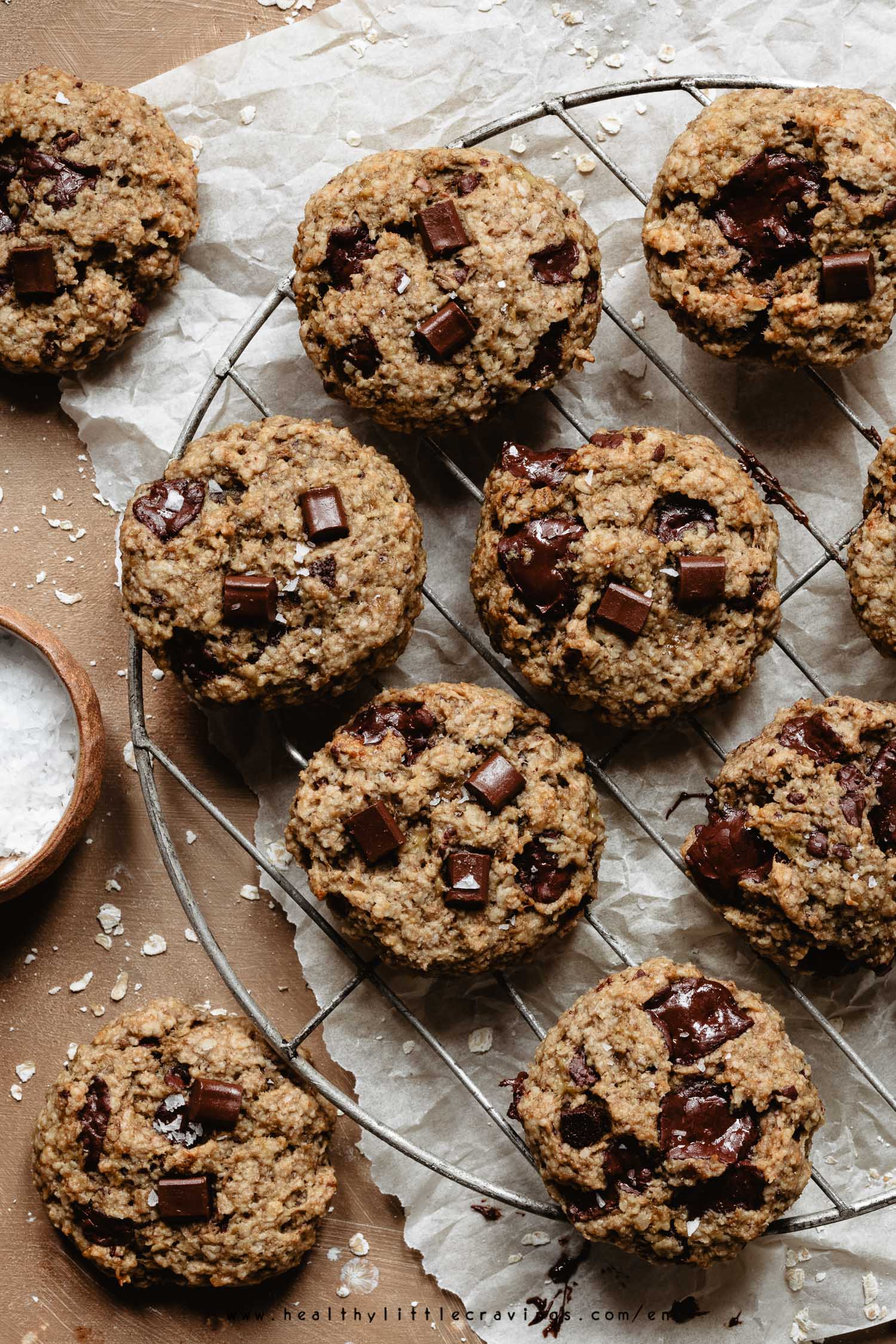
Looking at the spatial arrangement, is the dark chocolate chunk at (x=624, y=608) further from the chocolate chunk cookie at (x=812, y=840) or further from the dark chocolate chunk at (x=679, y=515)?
the chocolate chunk cookie at (x=812, y=840)

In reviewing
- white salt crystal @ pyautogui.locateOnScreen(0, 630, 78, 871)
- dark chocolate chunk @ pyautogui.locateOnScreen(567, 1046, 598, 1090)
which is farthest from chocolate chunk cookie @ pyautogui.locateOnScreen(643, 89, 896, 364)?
white salt crystal @ pyautogui.locateOnScreen(0, 630, 78, 871)

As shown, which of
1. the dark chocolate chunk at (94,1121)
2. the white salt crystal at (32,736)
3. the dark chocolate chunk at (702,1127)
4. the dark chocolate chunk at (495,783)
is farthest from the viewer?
the white salt crystal at (32,736)

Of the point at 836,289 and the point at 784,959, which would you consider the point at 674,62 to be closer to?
the point at 836,289

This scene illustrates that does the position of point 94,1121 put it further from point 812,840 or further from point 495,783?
point 812,840

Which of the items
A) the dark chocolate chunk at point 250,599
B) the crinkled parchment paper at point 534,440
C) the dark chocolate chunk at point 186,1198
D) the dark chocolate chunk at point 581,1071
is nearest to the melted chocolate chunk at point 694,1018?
the dark chocolate chunk at point 581,1071

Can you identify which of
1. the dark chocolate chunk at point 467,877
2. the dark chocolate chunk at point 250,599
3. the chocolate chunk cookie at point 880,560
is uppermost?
the dark chocolate chunk at point 250,599

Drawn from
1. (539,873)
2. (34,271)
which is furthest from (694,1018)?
(34,271)

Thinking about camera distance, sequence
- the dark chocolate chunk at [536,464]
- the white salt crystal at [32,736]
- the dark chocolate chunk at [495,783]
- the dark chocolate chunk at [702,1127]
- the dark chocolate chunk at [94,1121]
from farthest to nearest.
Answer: the white salt crystal at [32,736]
the dark chocolate chunk at [94,1121]
the dark chocolate chunk at [536,464]
the dark chocolate chunk at [495,783]
the dark chocolate chunk at [702,1127]
